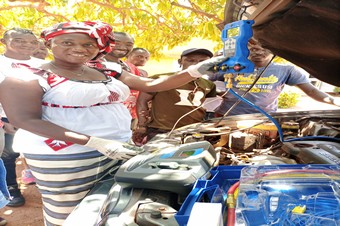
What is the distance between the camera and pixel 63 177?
157cm

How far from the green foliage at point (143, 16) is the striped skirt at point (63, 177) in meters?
2.86

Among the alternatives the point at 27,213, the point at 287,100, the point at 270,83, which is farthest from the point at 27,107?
the point at 287,100

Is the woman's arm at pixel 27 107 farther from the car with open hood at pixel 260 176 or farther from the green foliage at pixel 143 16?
the green foliage at pixel 143 16

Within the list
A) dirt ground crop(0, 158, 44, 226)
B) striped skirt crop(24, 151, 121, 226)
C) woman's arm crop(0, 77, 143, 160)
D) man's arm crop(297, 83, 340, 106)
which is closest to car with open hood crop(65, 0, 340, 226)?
striped skirt crop(24, 151, 121, 226)

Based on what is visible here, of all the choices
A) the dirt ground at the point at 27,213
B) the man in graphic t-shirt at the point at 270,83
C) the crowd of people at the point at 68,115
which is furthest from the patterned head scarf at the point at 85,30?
the dirt ground at the point at 27,213

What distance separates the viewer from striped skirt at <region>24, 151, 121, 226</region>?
1.56m

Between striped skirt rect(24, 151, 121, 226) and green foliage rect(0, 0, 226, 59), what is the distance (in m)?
2.86

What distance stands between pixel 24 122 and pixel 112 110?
1.53 ft

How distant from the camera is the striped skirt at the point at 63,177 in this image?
1.56 meters

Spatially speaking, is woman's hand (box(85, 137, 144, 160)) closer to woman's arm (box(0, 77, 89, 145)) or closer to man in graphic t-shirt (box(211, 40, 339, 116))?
woman's arm (box(0, 77, 89, 145))

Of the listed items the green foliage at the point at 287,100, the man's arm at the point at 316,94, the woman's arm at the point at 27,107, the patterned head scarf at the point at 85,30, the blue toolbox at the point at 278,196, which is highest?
the patterned head scarf at the point at 85,30

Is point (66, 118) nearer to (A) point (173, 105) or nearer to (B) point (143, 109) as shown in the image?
(A) point (173, 105)

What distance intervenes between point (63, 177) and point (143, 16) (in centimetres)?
368

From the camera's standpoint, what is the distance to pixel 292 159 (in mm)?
1649
